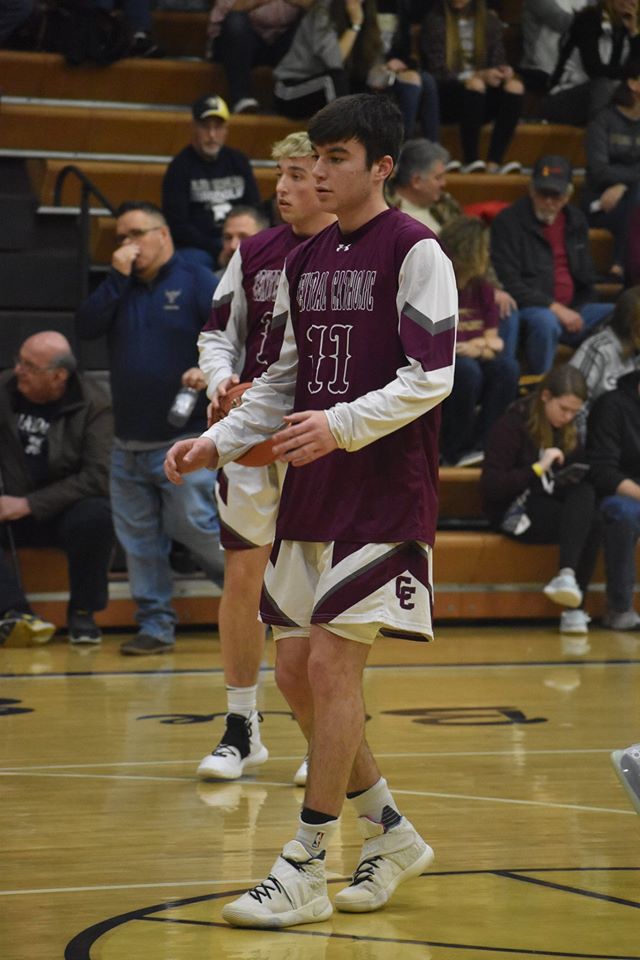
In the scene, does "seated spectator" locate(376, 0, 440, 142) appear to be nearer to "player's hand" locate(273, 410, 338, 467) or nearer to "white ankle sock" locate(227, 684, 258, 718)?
"white ankle sock" locate(227, 684, 258, 718)

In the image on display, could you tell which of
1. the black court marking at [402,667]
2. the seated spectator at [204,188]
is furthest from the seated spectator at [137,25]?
the black court marking at [402,667]

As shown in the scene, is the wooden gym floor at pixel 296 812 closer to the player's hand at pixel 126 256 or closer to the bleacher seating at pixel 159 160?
the bleacher seating at pixel 159 160

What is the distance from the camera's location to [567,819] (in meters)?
4.24

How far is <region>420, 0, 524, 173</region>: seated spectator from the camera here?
431 inches

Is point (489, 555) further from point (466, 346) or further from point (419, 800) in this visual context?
point (419, 800)

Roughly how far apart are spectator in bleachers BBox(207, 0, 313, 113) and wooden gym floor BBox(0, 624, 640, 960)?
4702mm

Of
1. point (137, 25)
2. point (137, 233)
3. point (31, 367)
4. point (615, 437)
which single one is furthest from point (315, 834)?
point (137, 25)

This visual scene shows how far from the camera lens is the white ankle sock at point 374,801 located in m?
3.52

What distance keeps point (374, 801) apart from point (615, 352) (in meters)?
6.03

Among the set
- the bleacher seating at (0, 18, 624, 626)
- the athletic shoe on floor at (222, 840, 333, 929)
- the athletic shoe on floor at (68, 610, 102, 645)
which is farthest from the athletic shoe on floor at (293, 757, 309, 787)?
the bleacher seating at (0, 18, 624, 626)

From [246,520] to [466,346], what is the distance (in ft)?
14.8

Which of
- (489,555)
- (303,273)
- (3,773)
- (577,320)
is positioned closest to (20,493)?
(489,555)

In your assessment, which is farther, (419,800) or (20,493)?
(20,493)

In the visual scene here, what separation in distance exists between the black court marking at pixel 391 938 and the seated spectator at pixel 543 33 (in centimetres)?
910
